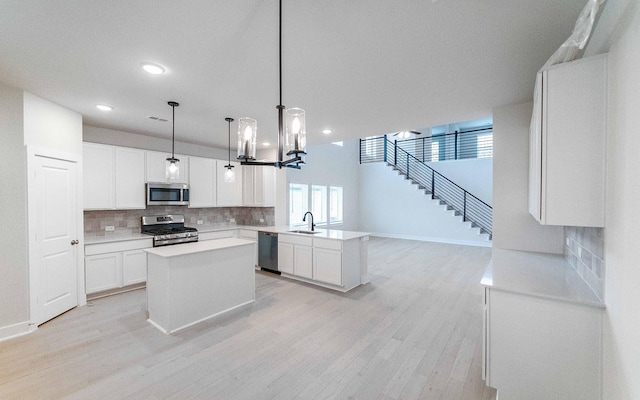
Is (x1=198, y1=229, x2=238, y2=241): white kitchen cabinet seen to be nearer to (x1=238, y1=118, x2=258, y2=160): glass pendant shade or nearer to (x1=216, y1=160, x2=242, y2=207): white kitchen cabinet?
(x1=216, y1=160, x2=242, y2=207): white kitchen cabinet

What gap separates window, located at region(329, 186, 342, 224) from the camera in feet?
29.3

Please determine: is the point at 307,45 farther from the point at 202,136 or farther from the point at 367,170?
the point at 367,170

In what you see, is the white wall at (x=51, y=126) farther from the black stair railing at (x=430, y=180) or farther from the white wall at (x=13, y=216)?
the black stair railing at (x=430, y=180)

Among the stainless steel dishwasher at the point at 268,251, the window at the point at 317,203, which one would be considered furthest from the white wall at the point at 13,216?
the window at the point at 317,203

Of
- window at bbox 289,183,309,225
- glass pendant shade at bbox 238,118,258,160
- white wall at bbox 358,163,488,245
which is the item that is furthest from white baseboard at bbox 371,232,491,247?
glass pendant shade at bbox 238,118,258,160

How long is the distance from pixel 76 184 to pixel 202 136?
6.79ft

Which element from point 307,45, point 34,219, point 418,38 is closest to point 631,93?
point 418,38

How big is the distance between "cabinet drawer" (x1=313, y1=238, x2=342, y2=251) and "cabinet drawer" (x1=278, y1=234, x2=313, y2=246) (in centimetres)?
13

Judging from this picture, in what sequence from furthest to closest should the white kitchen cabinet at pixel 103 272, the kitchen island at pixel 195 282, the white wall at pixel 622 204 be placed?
the white kitchen cabinet at pixel 103 272 → the kitchen island at pixel 195 282 → the white wall at pixel 622 204

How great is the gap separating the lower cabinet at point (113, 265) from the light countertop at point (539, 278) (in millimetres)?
4902

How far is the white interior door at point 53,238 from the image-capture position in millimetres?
3025

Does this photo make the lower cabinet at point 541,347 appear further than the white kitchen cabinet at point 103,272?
No

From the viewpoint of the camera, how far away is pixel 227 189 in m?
5.93

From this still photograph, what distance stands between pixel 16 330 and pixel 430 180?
9510 millimetres
